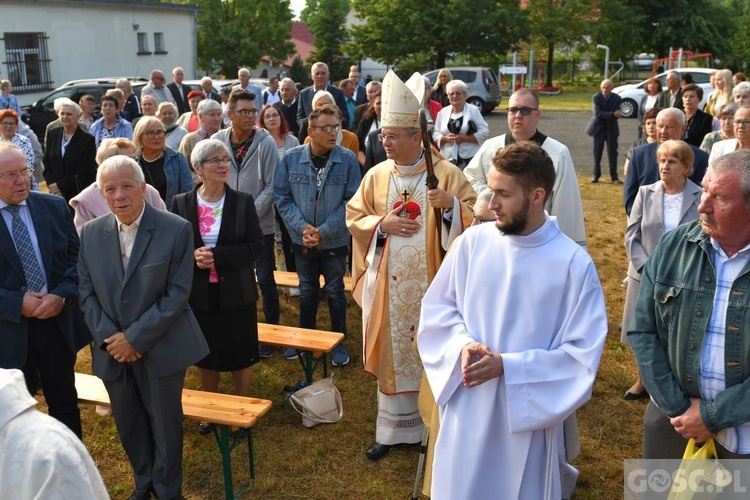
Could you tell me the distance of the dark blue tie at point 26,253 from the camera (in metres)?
4.11

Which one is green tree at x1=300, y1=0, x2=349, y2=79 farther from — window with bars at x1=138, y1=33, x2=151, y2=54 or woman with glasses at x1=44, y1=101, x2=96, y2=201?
woman with glasses at x1=44, y1=101, x2=96, y2=201

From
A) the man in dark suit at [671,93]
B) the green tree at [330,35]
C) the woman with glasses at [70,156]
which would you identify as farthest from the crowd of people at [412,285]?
the green tree at [330,35]

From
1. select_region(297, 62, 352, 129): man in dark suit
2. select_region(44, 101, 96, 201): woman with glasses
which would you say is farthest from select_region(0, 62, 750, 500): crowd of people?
select_region(297, 62, 352, 129): man in dark suit

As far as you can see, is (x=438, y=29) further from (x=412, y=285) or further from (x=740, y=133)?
(x=412, y=285)

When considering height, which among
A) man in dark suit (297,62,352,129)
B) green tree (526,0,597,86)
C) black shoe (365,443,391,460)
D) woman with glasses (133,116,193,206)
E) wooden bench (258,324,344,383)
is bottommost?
black shoe (365,443,391,460)

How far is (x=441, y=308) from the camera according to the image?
3.39 meters

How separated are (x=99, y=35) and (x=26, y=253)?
26.5m

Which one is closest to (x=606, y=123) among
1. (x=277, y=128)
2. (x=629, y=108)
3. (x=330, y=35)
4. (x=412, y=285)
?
(x=277, y=128)

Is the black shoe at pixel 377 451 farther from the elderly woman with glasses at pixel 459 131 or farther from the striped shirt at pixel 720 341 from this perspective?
the elderly woman with glasses at pixel 459 131

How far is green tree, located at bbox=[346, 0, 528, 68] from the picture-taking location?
120ft

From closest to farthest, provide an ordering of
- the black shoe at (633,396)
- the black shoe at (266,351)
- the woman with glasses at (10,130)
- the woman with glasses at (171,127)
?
the black shoe at (633,396) → the black shoe at (266,351) → the woman with glasses at (10,130) → the woman with glasses at (171,127)

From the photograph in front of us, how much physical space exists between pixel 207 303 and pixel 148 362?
0.93 meters

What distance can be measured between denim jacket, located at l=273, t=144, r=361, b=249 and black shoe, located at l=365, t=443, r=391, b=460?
1680 mm

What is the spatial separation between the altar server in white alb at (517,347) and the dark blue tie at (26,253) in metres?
2.40
